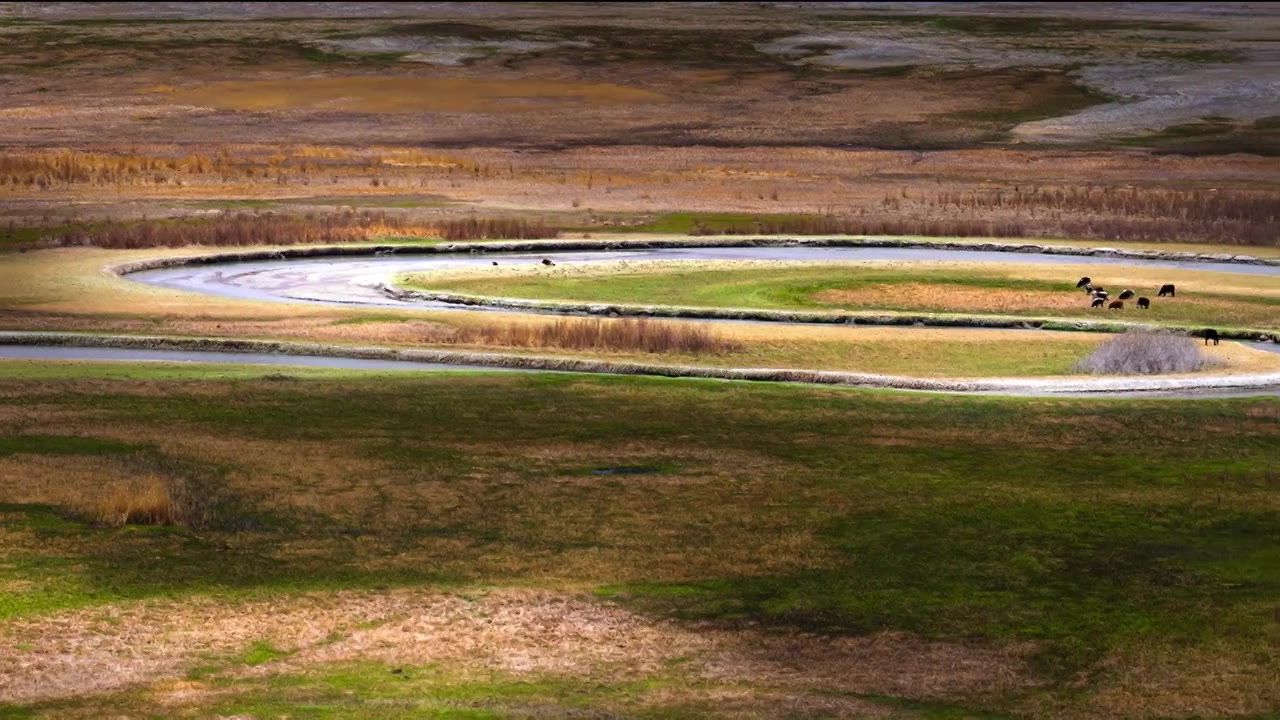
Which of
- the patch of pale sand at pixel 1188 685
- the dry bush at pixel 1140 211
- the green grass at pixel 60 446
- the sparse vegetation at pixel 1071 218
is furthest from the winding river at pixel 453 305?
the patch of pale sand at pixel 1188 685

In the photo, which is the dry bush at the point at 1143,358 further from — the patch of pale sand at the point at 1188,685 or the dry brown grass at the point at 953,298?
the patch of pale sand at the point at 1188,685

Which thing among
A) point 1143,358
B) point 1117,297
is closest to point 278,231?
point 1117,297

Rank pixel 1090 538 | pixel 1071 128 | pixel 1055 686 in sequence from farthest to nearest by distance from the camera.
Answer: pixel 1071 128
pixel 1090 538
pixel 1055 686

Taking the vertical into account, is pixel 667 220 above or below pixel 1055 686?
below

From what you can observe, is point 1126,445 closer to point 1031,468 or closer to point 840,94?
point 1031,468

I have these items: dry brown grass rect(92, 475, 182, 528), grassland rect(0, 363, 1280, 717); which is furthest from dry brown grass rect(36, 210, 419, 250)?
dry brown grass rect(92, 475, 182, 528)

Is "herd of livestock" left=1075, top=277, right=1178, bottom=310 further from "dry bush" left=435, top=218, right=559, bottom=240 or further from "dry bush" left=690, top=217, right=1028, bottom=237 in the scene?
"dry bush" left=435, top=218, right=559, bottom=240

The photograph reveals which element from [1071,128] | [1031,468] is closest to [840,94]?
[1071,128]

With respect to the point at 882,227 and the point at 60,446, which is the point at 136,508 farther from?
the point at 882,227
